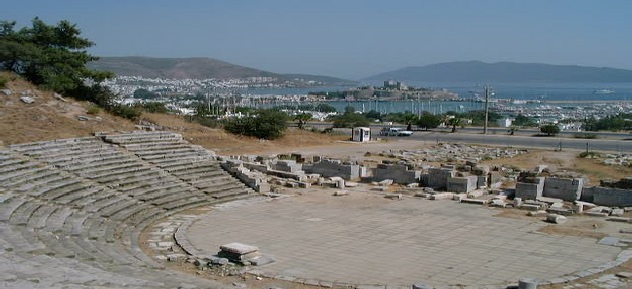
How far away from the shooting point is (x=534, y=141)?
55.1m

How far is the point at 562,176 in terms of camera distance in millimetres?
26953

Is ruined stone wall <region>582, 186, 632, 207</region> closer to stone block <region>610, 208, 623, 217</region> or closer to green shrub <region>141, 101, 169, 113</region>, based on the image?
stone block <region>610, 208, 623, 217</region>

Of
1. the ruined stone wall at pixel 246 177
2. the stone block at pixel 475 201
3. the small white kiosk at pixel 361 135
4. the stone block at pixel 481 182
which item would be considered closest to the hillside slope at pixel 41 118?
the ruined stone wall at pixel 246 177

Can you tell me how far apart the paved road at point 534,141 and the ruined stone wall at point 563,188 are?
23.3 metres

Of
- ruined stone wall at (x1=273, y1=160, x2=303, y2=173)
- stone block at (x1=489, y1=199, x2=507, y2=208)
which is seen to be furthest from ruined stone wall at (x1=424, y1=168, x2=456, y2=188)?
ruined stone wall at (x1=273, y1=160, x2=303, y2=173)

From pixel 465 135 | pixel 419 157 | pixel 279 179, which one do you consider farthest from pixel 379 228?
pixel 465 135

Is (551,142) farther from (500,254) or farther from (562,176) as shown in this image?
(500,254)

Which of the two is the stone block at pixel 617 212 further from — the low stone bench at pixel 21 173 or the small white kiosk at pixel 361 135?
the small white kiosk at pixel 361 135

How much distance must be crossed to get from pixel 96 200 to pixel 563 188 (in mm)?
17600

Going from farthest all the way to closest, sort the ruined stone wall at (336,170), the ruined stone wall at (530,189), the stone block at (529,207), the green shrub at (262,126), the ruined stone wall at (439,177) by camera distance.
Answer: the green shrub at (262,126)
the ruined stone wall at (336,170)
the ruined stone wall at (439,177)
the ruined stone wall at (530,189)
the stone block at (529,207)

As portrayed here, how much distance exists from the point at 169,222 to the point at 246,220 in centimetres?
243

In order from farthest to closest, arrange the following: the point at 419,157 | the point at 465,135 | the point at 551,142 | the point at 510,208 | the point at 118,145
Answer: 1. the point at 465,135
2. the point at 551,142
3. the point at 419,157
4. the point at 118,145
5. the point at 510,208

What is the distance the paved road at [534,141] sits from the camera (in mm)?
49359

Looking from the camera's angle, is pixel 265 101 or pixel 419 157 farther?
pixel 265 101
